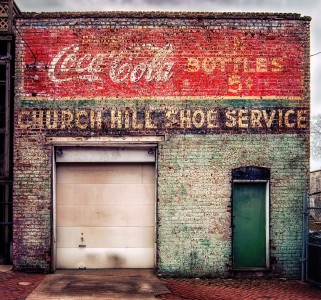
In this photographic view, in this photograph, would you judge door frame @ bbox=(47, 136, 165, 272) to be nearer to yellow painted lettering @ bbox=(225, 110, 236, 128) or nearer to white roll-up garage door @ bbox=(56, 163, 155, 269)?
white roll-up garage door @ bbox=(56, 163, 155, 269)

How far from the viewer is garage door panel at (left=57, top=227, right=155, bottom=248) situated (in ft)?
33.3

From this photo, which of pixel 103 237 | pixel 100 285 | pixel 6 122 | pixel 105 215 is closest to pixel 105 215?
pixel 105 215

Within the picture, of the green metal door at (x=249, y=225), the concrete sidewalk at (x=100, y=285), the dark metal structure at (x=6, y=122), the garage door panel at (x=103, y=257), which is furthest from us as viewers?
the dark metal structure at (x=6, y=122)

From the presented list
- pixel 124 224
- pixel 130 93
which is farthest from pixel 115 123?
pixel 124 224

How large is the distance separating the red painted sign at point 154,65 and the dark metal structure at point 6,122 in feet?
2.02

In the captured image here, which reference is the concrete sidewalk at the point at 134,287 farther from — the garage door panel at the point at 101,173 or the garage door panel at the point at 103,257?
the garage door panel at the point at 101,173

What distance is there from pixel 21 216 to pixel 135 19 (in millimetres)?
5515

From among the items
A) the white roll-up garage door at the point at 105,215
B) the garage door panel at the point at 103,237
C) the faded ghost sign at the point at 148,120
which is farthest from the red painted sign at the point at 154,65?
the garage door panel at the point at 103,237

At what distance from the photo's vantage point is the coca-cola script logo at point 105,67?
32.9 ft

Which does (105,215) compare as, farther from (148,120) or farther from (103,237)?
(148,120)

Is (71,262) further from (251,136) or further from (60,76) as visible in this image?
(251,136)

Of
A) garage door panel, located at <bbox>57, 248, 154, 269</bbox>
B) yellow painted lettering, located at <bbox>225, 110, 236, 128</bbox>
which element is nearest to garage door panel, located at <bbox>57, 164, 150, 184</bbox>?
garage door panel, located at <bbox>57, 248, 154, 269</bbox>

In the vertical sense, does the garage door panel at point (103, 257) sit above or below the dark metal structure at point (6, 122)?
below

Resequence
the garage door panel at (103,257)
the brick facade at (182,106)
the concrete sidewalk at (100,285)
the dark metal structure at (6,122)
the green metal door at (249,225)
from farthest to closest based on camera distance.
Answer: the dark metal structure at (6,122) < the garage door panel at (103,257) < the green metal door at (249,225) < the brick facade at (182,106) < the concrete sidewalk at (100,285)
